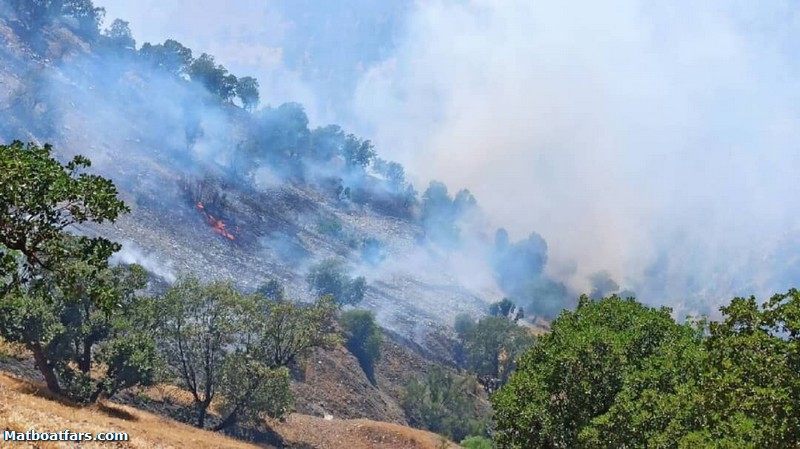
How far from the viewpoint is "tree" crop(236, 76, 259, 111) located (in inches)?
7598

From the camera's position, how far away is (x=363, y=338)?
363ft

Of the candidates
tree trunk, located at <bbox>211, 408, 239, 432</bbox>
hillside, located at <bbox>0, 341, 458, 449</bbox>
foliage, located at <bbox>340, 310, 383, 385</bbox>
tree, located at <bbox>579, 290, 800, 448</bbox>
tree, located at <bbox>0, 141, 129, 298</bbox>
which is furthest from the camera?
foliage, located at <bbox>340, 310, 383, 385</bbox>

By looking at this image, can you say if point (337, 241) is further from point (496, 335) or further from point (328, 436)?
point (328, 436)

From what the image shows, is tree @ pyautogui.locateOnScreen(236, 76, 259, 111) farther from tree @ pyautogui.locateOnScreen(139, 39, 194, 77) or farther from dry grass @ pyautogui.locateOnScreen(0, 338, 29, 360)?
dry grass @ pyautogui.locateOnScreen(0, 338, 29, 360)

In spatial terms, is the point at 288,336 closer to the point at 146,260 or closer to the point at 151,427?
the point at 151,427

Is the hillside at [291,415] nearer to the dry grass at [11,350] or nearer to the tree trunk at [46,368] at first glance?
the dry grass at [11,350]

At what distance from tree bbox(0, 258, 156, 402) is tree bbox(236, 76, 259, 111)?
154m

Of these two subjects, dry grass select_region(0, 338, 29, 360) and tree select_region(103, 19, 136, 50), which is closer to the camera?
dry grass select_region(0, 338, 29, 360)

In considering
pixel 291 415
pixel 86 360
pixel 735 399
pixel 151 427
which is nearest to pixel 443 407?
pixel 291 415

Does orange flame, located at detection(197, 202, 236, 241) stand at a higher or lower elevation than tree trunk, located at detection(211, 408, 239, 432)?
higher

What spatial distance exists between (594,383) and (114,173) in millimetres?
122042

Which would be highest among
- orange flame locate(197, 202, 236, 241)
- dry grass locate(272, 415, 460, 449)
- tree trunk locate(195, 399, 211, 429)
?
orange flame locate(197, 202, 236, 241)

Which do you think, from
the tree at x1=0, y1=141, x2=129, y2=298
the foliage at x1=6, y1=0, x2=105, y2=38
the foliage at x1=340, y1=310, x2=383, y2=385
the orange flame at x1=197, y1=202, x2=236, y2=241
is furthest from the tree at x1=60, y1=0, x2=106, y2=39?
the tree at x1=0, y1=141, x2=129, y2=298

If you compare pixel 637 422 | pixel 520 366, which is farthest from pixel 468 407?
pixel 637 422
